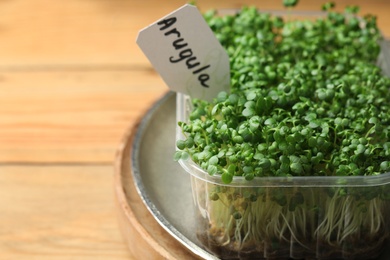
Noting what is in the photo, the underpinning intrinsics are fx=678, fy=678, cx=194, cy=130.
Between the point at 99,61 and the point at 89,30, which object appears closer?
the point at 99,61

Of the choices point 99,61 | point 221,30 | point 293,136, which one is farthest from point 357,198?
point 99,61

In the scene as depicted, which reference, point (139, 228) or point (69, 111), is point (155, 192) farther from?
point (69, 111)

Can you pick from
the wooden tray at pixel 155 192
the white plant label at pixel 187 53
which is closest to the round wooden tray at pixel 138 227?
the wooden tray at pixel 155 192

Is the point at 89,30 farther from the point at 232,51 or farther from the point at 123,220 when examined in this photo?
the point at 123,220

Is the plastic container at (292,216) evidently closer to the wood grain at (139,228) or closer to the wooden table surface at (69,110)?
the wood grain at (139,228)

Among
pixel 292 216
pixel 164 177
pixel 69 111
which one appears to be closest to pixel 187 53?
pixel 164 177

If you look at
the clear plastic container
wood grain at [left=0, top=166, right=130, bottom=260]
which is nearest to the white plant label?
the clear plastic container

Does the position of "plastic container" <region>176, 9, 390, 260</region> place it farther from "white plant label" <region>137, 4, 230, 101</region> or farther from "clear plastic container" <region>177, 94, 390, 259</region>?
"white plant label" <region>137, 4, 230, 101</region>
